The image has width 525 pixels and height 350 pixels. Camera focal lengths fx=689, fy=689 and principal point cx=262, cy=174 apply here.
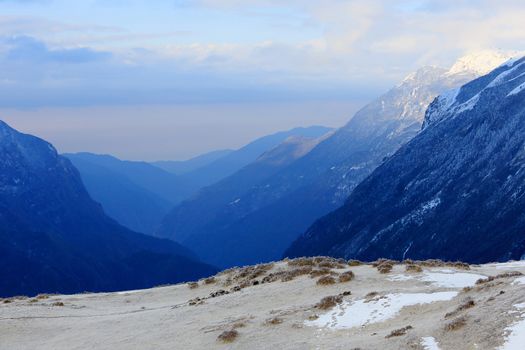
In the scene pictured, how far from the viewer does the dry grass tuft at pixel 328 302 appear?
38.0 meters

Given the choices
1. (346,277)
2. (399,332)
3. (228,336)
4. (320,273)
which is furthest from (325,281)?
(399,332)

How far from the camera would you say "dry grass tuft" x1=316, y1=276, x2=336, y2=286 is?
44000 millimetres

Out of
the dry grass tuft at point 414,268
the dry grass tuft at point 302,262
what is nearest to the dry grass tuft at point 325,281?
the dry grass tuft at point 414,268

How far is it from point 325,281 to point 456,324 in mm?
15967

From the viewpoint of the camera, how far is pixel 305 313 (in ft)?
125

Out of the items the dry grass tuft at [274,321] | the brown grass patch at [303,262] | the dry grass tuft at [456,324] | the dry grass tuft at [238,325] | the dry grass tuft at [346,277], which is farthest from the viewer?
the brown grass patch at [303,262]

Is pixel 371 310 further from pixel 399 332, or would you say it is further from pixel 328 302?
→ pixel 399 332

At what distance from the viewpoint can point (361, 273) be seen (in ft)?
154

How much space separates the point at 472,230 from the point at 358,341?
578 ft

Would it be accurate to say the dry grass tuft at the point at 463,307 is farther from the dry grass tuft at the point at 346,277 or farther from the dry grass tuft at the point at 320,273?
the dry grass tuft at the point at 320,273

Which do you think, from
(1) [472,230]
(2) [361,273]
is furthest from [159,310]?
(1) [472,230]

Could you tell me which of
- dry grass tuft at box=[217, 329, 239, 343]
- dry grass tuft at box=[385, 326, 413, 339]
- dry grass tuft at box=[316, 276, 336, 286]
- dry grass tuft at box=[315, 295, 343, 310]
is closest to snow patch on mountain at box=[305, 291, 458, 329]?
dry grass tuft at box=[315, 295, 343, 310]

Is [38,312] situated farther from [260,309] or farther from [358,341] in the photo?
[358,341]

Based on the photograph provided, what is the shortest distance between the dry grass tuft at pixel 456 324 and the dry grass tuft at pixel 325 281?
15.4 meters
